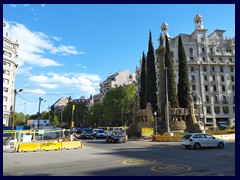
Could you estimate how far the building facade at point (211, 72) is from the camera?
69512mm

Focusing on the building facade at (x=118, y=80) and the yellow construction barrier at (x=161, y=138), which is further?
the building facade at (x=118, y=80)

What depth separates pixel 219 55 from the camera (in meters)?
73.9

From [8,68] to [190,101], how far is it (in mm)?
52513

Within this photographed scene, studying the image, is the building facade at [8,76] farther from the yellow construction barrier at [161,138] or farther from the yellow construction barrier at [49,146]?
the yellow construction barrier at [49,146]

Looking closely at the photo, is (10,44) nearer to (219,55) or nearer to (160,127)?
(160,127)

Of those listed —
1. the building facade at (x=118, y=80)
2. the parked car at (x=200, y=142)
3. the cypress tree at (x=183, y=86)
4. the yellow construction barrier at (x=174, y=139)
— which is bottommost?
the yellow construction barrier at (x=174, y=139)

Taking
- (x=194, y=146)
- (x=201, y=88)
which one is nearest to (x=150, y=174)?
(x=194, y=146)

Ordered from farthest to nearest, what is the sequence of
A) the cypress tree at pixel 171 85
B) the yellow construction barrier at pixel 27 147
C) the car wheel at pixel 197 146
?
the cypress tree at pixel 171 85
the yellow construction barrier at pixel 27 147
the car wheel at pixel 197 146

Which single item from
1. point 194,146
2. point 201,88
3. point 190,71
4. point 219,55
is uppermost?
point 219,55

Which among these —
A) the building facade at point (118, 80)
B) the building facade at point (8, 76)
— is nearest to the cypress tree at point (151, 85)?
the building facade at point (8, 76)

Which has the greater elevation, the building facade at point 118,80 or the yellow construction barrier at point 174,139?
the building facade at point 118,80

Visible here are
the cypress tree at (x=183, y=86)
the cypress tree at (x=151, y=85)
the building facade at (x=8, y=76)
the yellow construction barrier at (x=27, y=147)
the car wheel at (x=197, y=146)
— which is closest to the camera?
the car wheel at (x=197, y=146)

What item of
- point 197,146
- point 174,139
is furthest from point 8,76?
point 197,146

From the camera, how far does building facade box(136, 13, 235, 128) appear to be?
69512mm
